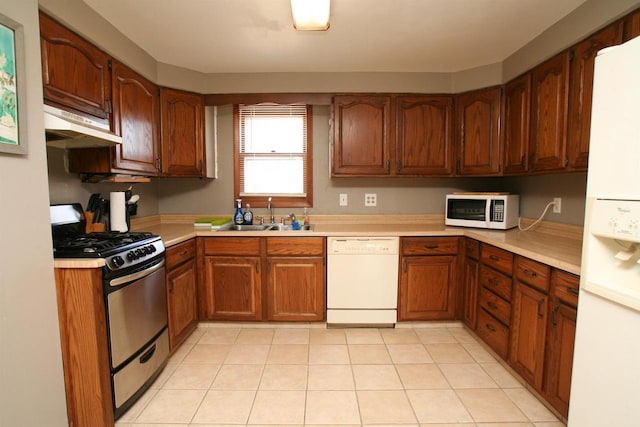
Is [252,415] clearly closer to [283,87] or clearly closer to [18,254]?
[18,254]

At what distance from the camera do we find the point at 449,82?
2.74 meters

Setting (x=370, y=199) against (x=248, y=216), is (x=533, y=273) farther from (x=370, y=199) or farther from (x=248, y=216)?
(x=248, y=216)

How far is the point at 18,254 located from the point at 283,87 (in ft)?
7.41

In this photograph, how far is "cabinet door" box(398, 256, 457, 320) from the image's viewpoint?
2535mm

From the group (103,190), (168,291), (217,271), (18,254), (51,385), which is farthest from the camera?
(217,271)

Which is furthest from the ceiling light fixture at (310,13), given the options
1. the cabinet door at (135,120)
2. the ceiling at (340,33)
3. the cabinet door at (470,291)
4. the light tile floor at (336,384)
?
the light tile floor at (336,384)

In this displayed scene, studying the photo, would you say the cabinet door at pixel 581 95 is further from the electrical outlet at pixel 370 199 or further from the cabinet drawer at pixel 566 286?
the electrical outlet at pixel 370 199

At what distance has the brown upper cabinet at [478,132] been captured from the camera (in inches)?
99.5

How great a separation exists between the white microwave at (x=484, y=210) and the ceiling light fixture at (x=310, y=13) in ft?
6.00

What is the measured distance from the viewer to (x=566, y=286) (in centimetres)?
148

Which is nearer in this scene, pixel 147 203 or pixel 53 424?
pixel 53 424

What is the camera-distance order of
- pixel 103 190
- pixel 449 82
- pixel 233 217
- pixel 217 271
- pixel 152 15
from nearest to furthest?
pixel 152 15 → pixel 103 190 → pixel 217 271 → pixel 449 82 → pixel 233 217

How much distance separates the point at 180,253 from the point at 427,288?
206 cm

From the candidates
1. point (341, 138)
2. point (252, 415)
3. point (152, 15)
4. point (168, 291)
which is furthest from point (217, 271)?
point (152, 15)
